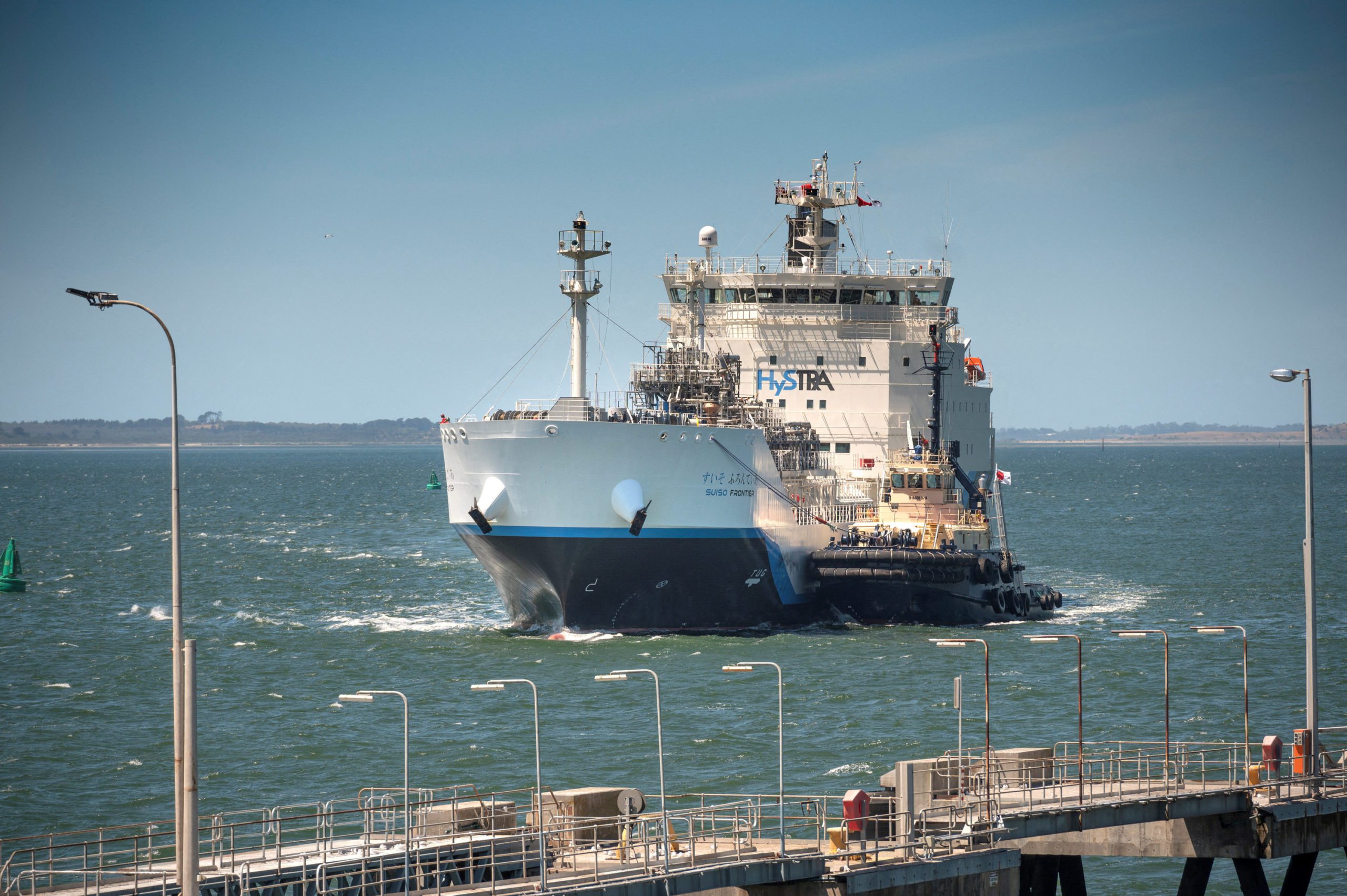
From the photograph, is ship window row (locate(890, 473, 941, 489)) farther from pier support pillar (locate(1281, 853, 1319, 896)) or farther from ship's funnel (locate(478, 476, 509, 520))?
pier support pillar (locate(1281, 853, 1319, 896))

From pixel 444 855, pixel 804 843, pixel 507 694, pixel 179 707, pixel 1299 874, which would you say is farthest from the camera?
pixel 507 694

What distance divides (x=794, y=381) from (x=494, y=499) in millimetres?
13014

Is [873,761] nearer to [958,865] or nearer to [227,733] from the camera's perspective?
[958,865]

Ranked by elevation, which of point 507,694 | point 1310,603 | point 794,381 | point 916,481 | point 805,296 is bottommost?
point 507,694

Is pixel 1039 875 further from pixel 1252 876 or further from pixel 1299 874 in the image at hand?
pixel 1299 874

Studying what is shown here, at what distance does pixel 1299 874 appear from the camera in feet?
74.8

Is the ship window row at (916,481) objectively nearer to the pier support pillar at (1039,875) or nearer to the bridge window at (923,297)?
the bridge window at (923,297)

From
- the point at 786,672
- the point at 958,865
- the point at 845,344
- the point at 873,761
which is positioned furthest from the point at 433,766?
the point at 845,344

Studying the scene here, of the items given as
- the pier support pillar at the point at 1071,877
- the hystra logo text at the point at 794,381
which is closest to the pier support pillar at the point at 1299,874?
the pier support pillar at the point at 1071,877

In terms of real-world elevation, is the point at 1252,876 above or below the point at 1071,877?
above

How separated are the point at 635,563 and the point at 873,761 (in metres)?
12.3

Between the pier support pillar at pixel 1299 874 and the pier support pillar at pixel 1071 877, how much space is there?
2.90 meters

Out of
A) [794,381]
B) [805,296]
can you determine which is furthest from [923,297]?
[794,381]

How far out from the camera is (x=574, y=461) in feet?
131
